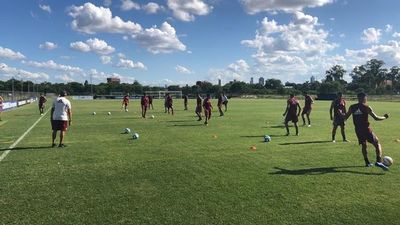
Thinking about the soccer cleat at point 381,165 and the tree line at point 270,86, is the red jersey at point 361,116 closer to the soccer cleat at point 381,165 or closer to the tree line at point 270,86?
the soccer cleat at point 381,165

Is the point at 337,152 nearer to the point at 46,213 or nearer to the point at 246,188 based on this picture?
the point at 246,188

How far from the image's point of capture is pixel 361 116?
35.8 feet

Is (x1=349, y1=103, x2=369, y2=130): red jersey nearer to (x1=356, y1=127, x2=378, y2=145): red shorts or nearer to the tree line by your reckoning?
(x1=356, y1=127, x2=378, y2=145): red shorts

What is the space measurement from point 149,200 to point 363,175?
192 inches

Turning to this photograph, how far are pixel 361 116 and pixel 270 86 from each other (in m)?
171

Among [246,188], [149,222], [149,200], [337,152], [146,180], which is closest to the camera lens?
[149,222]

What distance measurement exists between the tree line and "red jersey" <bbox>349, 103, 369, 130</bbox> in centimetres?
12645

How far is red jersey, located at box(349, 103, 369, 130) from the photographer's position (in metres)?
10.8

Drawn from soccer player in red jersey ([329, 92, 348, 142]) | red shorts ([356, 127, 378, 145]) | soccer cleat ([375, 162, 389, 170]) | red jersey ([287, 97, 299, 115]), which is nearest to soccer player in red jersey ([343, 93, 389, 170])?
red shorts ([356, 127, 378, 145])

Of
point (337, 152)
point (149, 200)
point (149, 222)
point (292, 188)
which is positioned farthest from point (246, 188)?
point (337, 152)

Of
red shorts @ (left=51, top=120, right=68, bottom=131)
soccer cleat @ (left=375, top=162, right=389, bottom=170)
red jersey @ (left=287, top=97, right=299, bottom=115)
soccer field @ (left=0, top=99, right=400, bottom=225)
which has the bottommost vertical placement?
soccer field @ (left=0, top=99, right=400, bottom=225)

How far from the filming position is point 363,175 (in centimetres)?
952

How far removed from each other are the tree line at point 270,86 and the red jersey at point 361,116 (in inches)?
4979

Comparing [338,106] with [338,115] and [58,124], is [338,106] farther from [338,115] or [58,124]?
[58,124]
